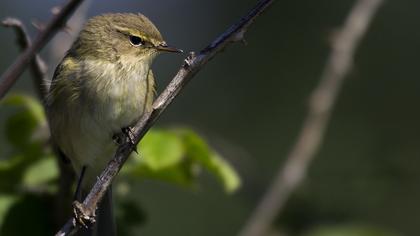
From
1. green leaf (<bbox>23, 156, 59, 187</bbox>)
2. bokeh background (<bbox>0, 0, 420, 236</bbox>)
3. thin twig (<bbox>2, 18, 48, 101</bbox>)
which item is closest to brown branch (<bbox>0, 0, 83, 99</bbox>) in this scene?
thin twig (<bbox>2, 18, 48, 101</bbox>)

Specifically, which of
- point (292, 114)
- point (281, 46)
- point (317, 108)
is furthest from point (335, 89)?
point (281, 46)

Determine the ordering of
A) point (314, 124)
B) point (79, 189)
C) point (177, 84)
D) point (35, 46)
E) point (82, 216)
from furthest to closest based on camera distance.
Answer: point (79, 189) < point (314, 124) < point (82, 216) < point (177, 84) < point (35, 46)

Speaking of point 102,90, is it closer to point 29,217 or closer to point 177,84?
point 29,217

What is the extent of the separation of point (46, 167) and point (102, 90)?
2.00 ft

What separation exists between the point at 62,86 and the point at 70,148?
357 mm

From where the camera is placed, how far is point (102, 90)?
452cm

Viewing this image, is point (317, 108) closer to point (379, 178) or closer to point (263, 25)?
point (379, 178)

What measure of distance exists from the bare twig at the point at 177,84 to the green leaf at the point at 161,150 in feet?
2.68

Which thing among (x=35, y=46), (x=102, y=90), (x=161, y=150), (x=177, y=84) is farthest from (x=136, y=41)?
(x=35, y=46)

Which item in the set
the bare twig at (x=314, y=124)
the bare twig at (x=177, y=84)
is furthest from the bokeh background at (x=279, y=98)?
the bare twig at (x=177, y=84)

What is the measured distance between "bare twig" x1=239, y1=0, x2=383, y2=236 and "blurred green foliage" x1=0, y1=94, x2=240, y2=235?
35 cm

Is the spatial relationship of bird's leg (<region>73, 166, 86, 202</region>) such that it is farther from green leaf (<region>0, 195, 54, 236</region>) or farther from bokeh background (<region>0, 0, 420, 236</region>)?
bokeh background (<region>0, 0, 420, 236</region>)

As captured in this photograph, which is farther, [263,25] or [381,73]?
[263,25]

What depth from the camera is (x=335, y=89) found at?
443 cm
